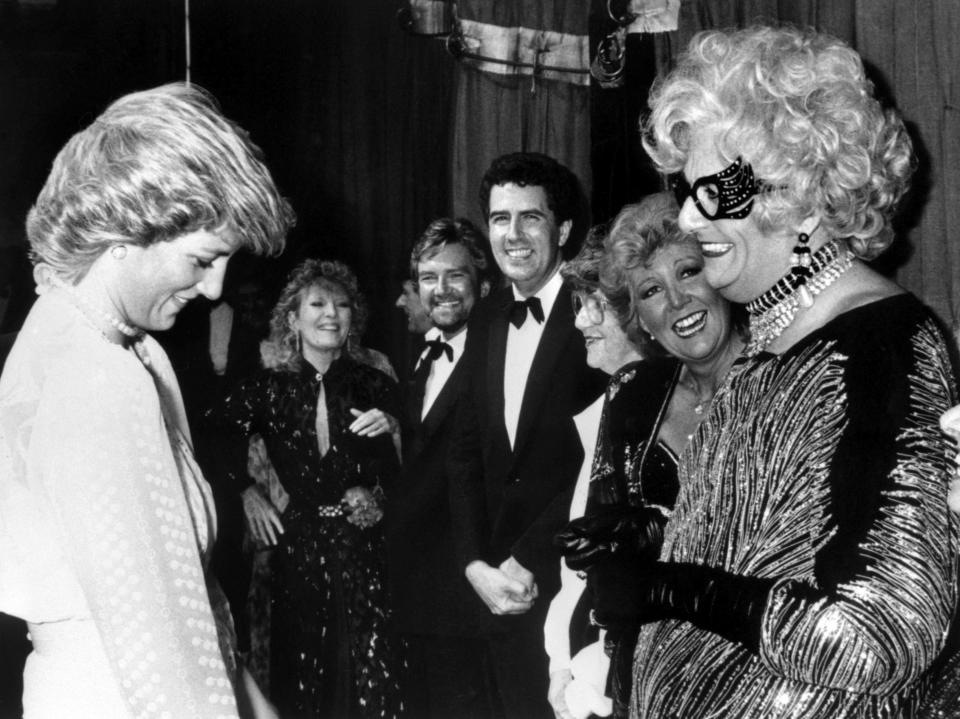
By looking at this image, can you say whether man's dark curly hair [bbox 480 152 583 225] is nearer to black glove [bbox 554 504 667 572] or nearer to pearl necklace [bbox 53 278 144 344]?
black glove [bbox 554 504 667 572]

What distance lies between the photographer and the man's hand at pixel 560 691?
2.29 meters

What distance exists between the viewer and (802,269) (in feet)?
4.22

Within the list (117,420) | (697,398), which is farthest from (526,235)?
(117,420)

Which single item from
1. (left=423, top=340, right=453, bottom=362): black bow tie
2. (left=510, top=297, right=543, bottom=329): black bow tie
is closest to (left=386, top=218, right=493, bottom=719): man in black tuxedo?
(left=423, top=340, right=453, bottom=362): black bow tie

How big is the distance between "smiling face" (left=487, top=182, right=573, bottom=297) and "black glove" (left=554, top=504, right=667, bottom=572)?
131 centimetres

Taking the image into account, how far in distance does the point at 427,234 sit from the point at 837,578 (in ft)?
8.70

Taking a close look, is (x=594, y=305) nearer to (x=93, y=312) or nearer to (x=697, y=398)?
(x=697, y=398)

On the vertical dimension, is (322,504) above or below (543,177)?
below

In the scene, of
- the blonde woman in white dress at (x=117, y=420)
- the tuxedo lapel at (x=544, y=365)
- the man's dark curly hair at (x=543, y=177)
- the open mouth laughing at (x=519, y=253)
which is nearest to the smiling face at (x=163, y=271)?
the blonde woman in white dress at (x=117, y=420)

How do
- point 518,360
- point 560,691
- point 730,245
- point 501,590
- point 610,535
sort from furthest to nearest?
point 518,360 → point 501,590 → point 560,691 → point 610,535 → point 730,245

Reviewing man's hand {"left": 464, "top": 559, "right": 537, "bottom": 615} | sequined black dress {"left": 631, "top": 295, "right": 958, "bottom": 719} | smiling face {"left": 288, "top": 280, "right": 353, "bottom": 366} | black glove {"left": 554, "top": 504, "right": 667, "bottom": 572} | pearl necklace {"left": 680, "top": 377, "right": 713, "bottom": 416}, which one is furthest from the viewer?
smiling face {"left": 288, "top": 280, "right": 353, "bottom": 366}

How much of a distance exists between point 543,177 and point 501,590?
49.4 inches

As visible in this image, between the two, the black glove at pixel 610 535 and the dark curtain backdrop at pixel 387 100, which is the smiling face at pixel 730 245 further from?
the dark curtain backdrop at pixel 387 100

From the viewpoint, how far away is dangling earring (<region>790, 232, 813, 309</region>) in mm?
1285
